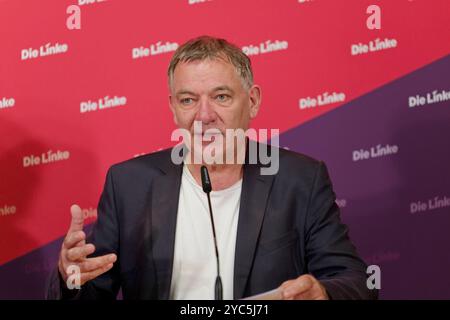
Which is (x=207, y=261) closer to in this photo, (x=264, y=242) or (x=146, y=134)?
(x=264, y=242)

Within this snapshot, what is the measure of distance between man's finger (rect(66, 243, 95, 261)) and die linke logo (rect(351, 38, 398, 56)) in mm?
1879

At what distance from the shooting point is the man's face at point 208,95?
251 centimetres

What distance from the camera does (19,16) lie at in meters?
3.26

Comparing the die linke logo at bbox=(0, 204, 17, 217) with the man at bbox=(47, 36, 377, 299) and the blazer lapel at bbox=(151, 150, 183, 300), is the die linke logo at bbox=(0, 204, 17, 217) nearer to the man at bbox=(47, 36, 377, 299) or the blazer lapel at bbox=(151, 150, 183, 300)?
the man at bbox=(47, 36, 377, 299)

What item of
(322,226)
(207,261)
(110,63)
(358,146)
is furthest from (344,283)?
(110,63)

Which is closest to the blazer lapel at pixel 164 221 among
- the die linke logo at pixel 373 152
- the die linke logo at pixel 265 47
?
the die linke logo at pixel 265 47

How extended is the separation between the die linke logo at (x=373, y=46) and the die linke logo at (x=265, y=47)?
0.34m

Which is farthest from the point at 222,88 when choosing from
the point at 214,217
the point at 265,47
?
the point at 265,47

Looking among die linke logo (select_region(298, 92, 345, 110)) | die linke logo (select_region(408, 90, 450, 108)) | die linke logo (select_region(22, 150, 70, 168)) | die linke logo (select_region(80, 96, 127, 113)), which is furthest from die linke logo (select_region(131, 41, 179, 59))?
die linke logo (select_region(408, 90, 450, 108))

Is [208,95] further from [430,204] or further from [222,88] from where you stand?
[430,204]

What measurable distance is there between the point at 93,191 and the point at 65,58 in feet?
2.10
